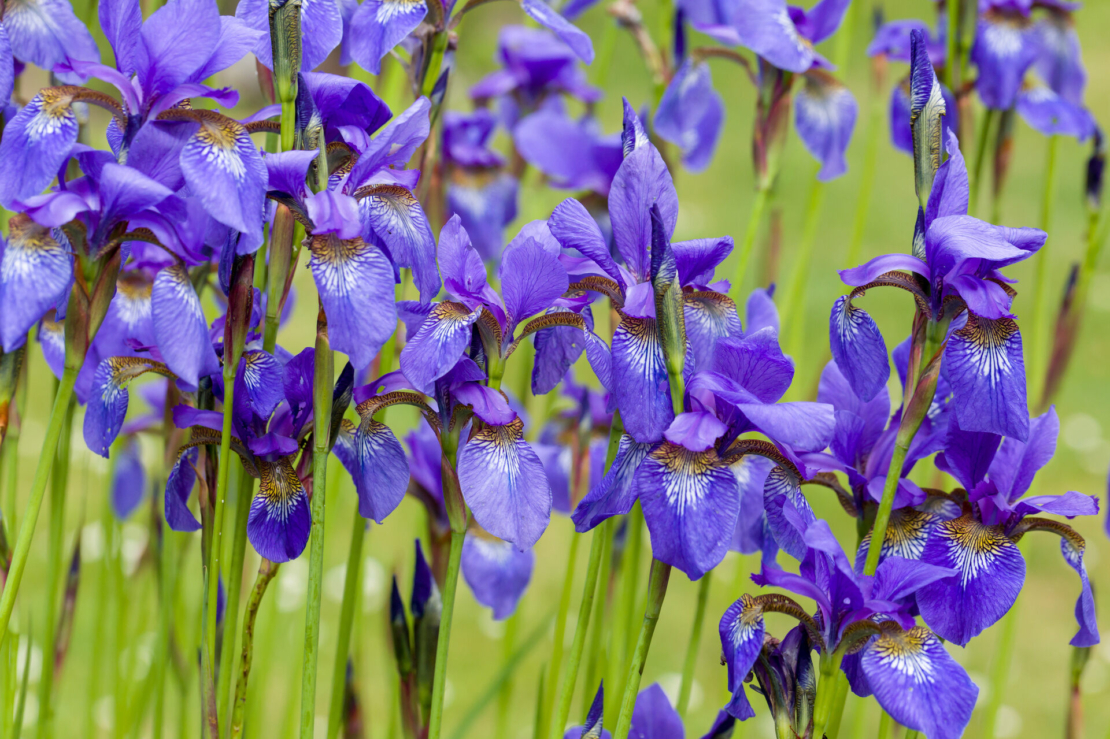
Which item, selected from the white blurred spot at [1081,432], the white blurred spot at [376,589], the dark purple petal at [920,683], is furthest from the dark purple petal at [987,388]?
the white blurred spot at [1081,432]

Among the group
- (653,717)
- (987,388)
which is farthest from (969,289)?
(653,717)

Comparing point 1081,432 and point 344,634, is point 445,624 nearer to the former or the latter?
point 344,634

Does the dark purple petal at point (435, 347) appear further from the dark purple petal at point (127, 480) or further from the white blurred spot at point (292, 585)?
the white blurred spot at point (292, 585)

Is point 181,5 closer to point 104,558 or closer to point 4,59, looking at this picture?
point 4,59

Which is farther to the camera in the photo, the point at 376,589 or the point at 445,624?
the point at 376,589

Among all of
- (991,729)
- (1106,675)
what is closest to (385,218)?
(991,729)

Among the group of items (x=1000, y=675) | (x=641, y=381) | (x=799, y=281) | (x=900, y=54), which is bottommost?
(x=1000, y=675)

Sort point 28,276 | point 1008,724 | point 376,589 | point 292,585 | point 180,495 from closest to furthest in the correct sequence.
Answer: point 28,276 → point 180,495 → point 1008,724 → point 292,585 → point 376,589
